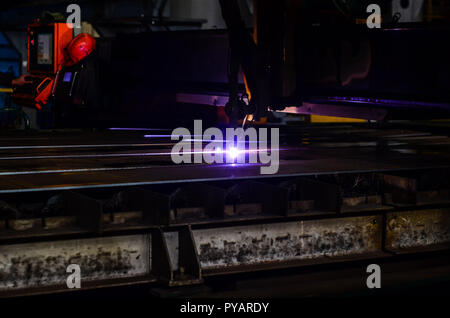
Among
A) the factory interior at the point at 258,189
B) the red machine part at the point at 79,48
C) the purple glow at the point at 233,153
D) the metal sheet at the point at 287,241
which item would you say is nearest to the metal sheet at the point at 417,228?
the factory interior at the point at 258,189

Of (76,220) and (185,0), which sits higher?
(185,0)

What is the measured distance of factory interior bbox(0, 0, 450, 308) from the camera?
480 cm

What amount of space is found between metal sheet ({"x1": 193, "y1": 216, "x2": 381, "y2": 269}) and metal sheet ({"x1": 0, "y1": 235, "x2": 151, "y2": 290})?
18.7 inches

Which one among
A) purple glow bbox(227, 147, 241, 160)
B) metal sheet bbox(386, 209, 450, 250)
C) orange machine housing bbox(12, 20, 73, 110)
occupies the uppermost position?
orange machine housing bbox(12, 20, 73, 110)

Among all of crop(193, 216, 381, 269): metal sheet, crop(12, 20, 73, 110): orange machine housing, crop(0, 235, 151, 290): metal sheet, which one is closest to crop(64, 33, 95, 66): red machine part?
crop(12, 20, 73, 110): orange machine housing

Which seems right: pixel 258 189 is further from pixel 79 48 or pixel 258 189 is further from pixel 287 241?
pixel 79 48

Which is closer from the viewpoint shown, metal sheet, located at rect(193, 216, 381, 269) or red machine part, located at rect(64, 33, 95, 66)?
metal sheet, located at rect(193, 216, 381, 269)

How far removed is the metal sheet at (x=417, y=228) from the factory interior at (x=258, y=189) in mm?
13

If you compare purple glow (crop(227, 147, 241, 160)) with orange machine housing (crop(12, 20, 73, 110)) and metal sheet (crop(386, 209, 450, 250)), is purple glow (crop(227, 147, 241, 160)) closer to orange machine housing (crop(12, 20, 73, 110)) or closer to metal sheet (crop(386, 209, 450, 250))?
metal sheet (crop(386, 209, 450, 250))

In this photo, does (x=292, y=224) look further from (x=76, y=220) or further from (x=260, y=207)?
(x=76, y=220)

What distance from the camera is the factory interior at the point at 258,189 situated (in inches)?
189

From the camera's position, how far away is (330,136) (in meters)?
11.5

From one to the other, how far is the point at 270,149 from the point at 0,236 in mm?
4925
